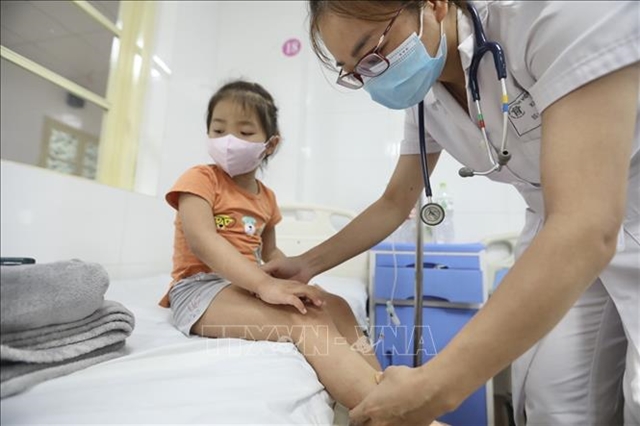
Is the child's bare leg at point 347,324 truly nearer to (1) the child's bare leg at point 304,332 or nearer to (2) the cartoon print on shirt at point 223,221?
(1) the child's bare leg at point 304,332

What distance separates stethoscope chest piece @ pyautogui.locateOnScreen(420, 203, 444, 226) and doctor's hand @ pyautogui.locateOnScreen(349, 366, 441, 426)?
0.37 metres

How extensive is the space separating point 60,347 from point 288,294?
39 cm

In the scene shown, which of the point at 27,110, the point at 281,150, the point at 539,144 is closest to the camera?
the point at 539,144

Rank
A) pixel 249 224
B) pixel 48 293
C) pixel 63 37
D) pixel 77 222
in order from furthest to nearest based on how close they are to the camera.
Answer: pixel 63 37 → pixel 77 222 → pixel 249 224 → pixel 48 293

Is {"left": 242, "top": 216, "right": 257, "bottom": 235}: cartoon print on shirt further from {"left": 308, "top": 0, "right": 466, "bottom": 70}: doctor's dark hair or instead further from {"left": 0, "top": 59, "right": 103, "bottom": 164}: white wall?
{"left": 0, "top": 59, "right": 103, "bottom": 164}: white wall

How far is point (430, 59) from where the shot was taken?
67cm

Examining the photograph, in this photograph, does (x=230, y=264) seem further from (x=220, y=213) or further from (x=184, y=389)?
(x=184, y=389)

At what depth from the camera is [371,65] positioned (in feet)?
2.22

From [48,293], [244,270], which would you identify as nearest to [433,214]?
[244,270]

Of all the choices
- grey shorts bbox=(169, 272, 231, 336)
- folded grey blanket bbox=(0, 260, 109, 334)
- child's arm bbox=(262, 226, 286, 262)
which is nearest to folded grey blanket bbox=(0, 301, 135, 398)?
folded grey blanket bbox=(0, 260, 109, 334)

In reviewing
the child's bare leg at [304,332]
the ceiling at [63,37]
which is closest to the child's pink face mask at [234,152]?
the child's bare leg at [304,332]

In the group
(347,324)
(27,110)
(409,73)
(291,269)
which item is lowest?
(347,324)

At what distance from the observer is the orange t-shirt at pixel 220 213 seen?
979 millimetres

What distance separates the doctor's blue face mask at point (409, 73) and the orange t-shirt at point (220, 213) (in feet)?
1.67
